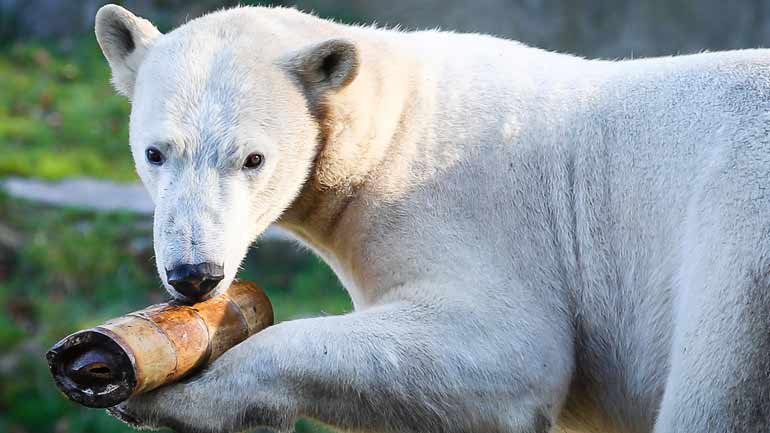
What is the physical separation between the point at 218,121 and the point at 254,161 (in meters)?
0.19

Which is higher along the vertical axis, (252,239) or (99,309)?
(252,239)

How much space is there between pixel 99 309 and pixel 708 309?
7.03 metres

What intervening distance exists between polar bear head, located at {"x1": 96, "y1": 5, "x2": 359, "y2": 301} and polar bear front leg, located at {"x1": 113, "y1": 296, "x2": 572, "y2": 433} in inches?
12.4

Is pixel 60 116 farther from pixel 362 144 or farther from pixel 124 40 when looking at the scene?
pixel 362 144

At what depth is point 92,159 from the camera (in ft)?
38.0

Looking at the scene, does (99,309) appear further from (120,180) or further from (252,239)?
(252,239)

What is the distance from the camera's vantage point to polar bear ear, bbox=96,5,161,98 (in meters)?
4.42

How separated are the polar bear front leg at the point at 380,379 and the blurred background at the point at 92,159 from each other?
5021 millimetres

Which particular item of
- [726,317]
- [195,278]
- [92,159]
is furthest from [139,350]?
[92,159]

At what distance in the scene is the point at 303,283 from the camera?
1018 cm

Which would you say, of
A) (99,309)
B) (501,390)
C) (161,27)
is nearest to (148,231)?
(99,309)

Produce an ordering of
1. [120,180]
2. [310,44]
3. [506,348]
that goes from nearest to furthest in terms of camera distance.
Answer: [506,348], [310,44], [120,180]

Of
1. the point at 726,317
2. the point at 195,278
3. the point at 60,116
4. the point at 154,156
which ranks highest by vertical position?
the point at 154,156

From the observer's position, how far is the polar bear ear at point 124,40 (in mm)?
4418
